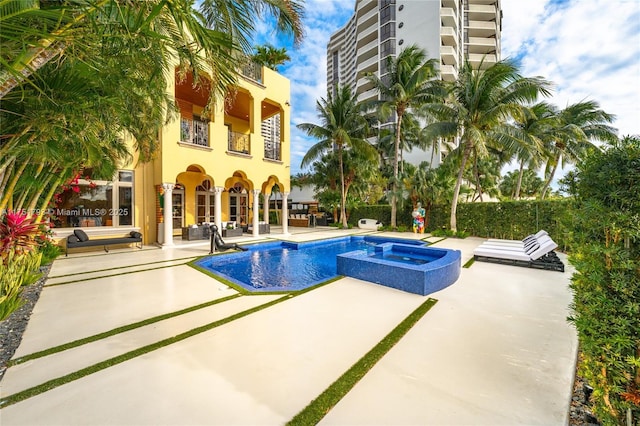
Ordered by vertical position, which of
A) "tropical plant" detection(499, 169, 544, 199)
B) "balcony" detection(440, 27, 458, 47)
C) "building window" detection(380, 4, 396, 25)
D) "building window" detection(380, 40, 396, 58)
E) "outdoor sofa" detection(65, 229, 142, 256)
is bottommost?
"outdoor sofa" detection(65, 229, 142, 256)

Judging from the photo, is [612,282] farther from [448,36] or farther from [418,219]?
[448,36]

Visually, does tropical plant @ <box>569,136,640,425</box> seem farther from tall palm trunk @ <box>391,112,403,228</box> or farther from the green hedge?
tall palm trunk @ <box>391,112,403,228</box>

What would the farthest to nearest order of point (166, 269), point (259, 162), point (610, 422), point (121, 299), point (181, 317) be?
point (259, 162), point (166, 269), point (121, 299), point (181, 317), point (610, 422)

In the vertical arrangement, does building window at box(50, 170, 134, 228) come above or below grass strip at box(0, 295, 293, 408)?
above

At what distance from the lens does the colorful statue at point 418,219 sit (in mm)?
16500

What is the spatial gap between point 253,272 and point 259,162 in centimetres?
820

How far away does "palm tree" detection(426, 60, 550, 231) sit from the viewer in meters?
12.2

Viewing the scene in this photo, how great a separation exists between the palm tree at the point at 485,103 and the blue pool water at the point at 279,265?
6.54 metres

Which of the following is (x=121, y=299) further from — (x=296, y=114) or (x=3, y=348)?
(x=296, y=114)

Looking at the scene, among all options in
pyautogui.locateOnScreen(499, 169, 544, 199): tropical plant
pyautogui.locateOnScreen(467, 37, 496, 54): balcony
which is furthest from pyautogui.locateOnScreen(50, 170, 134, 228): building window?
pyautogui.locateOnScreen(467, 37, 496, 54): balcony

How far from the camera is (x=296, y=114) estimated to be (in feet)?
55.0

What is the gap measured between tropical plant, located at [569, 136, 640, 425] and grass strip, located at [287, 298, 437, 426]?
1813mm

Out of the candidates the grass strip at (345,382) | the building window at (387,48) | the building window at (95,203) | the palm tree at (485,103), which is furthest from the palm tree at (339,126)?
the building window at (387,48)

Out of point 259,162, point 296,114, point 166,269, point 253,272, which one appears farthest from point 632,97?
point 296,114
